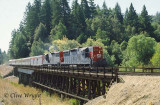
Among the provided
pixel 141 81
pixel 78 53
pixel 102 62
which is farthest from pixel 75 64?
pixel 141 81

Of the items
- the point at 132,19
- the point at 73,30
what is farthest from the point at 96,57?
the point at 132,19

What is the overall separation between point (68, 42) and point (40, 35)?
3300 centimetres

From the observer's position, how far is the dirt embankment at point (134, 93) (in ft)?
36.2

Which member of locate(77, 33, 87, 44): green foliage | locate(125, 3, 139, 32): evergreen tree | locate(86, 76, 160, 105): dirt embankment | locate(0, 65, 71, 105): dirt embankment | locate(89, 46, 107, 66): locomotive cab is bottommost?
locate(0, 65, 71, 105): dirt embankment

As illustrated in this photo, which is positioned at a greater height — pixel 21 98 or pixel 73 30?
pixel 73 30

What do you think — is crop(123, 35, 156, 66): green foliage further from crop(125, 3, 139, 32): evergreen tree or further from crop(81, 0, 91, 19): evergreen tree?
crop(81, 0, 91, 19): evergreen tree

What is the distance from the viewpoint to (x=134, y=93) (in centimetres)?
1226

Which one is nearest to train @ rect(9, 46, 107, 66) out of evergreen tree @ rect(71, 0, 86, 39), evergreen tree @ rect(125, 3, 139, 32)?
evergreen tree @ rect(71, 0, 86, 39)

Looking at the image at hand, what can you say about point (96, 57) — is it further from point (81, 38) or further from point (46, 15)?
point (46, 15)

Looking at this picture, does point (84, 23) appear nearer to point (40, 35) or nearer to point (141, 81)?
point (40, 35)

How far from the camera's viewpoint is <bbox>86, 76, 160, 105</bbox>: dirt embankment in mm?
11047

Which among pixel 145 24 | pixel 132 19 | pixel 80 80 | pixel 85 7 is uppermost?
pixel 85 7

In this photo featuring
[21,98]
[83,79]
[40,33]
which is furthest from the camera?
[40,33]

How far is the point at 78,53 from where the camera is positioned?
A: 27.9 m
